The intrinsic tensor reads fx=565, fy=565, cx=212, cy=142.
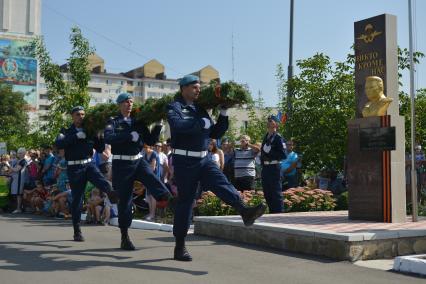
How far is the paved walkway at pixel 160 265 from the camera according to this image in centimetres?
567

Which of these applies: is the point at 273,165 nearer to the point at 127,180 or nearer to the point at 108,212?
the point at 127,180

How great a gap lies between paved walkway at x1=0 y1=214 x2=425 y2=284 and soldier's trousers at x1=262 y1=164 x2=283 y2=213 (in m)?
1.89

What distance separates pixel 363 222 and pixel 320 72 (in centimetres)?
690

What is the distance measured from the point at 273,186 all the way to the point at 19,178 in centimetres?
868

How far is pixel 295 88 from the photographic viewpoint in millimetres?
14844

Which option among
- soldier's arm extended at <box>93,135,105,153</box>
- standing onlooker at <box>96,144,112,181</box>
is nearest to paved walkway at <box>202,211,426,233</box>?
soldier's arm extended at <box>93,135,105,153</box>

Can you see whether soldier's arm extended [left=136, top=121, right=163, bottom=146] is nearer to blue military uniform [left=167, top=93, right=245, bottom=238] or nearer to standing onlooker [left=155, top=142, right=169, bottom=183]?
blue military uniform [left=167, top=93, right=245, bottom=238]

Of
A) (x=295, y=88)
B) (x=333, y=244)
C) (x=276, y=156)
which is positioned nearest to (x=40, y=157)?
(x=295, y=88)

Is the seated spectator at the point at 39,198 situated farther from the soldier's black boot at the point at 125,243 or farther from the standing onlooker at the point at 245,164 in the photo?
the soldier's black boot at the point at 125,243

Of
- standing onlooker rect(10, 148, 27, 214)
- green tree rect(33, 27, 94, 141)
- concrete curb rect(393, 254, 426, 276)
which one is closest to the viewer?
concrete curb rect(393, 254, 426, 276)

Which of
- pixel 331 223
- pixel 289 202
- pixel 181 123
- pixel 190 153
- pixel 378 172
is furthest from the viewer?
pixel 289 202

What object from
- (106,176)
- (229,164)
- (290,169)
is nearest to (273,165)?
(290,169)

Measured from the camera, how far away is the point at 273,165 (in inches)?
400

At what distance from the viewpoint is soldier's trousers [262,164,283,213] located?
33.1 ft
